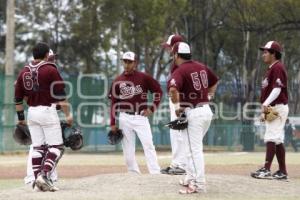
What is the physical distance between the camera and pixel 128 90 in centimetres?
1330

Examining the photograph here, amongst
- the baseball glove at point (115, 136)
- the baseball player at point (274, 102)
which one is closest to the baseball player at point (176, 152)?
the baseball glove at point (115, 136)

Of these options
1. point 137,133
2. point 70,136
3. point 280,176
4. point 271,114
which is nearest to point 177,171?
point 137,133

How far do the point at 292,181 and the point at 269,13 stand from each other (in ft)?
83.3

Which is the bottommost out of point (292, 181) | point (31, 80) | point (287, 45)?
point (292, 181)

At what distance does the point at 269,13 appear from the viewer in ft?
124

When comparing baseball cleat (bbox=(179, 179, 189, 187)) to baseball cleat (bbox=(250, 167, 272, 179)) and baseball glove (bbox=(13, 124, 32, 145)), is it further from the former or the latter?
baseball glove (bbox=(13, 124, 32, 145))

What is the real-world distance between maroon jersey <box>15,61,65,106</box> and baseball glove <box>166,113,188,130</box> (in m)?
1.60

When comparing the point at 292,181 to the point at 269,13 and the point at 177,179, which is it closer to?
the point at 177,179

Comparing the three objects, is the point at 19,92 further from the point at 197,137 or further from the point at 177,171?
the point at 177,171

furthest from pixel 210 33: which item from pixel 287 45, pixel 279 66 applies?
pixel 279 66

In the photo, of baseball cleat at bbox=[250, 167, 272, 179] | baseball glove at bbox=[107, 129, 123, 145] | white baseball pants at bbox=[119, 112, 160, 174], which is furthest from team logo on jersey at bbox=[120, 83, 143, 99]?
baseball cleat at bbox=[250, 167, 272, 179]

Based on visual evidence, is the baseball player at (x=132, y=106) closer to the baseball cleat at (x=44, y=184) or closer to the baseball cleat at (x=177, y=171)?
the baseball cleat at (x=177, y=171)

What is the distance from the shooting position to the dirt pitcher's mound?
Answer: 10.4 metres

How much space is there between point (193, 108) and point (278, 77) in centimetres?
248
